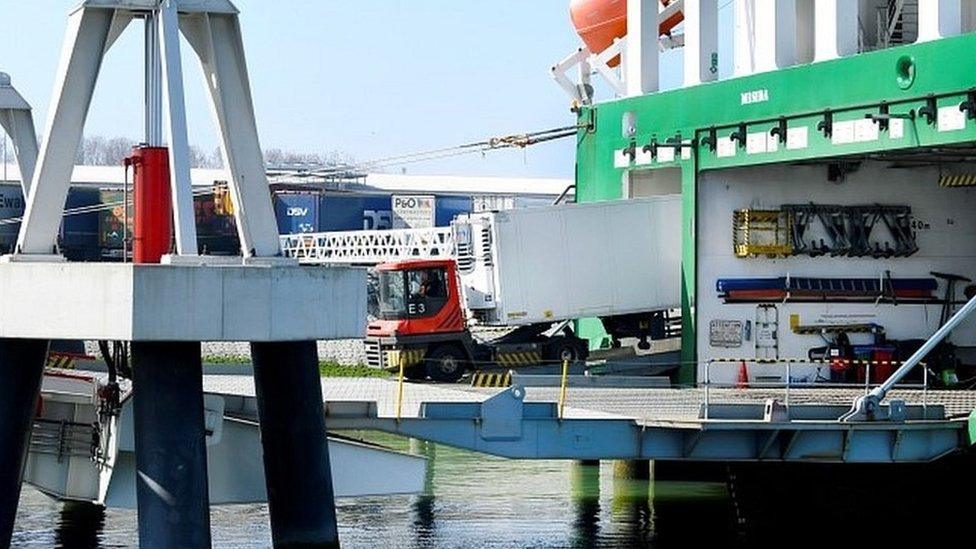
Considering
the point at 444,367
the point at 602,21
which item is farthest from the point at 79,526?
the point at 602,21

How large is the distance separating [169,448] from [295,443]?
248 centimetres

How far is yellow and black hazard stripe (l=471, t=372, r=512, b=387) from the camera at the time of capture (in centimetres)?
3744

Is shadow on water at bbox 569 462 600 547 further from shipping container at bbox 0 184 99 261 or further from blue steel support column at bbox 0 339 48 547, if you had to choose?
shipping container at bbox 0 184 99 261

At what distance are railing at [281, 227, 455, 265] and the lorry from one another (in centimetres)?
149

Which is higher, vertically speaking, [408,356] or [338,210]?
[338,210]

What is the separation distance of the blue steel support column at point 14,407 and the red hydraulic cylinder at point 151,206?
1661 mm

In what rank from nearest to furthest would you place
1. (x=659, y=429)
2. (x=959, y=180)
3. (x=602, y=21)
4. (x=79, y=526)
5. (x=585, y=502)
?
(x=659, y=429) → (x=79, y=526) → (x=585, y=502) → (x=959, y=180) → (x=602, y=21)

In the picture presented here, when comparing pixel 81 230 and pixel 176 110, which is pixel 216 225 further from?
pixel 176 110

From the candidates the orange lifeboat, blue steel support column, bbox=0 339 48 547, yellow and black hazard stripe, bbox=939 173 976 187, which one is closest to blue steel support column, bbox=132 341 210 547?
blue steel support column, bbox=0 339 48 547

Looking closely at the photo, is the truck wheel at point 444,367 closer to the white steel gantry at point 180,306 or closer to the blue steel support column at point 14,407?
the white steel gantry at point 180,306

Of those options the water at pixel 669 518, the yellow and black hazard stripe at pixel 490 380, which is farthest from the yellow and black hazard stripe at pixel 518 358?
the water at pixel 669 518

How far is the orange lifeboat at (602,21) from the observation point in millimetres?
44688

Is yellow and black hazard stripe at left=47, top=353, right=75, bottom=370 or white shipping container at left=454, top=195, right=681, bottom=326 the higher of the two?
white shipping container at left=454, top=195, right=681, bottom=326

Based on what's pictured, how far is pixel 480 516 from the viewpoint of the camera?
33.2m
